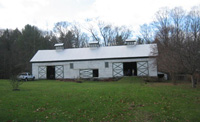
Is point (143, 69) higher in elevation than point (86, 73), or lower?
higher

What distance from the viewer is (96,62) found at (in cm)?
2925

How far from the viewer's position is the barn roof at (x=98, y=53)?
28506mm

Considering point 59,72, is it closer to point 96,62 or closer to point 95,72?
point 95,72

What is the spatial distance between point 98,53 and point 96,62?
2.32 m

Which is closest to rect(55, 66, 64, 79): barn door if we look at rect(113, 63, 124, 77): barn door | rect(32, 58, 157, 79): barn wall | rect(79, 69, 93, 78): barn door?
rect(32, 58, 157, 79): barn wall

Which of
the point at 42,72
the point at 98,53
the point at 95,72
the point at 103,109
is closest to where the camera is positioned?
the point at 103,109

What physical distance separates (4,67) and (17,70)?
113 inches

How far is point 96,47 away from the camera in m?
33.7

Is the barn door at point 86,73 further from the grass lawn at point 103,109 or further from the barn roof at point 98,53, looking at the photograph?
the grass lawn at point 103,109

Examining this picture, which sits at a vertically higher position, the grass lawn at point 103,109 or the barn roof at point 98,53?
the barn roof at point 98,53

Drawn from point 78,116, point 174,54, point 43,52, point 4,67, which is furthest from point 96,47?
point 78,116

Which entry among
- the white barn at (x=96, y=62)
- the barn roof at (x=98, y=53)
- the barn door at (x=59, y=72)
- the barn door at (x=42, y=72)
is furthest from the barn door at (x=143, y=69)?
the barn door at (x=42, y=72)

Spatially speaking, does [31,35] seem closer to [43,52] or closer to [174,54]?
[43,52]

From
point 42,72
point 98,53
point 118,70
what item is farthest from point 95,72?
point 42,72
